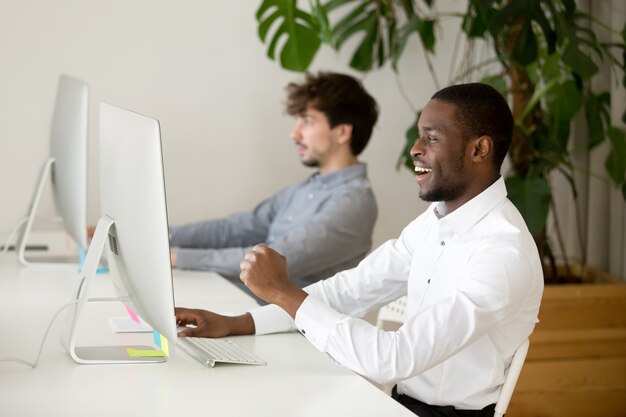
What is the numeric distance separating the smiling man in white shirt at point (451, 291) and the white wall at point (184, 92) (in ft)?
6.10

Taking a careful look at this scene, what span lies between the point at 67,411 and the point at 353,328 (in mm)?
527

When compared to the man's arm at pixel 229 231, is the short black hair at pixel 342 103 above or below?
above

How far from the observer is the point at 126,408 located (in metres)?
1.59

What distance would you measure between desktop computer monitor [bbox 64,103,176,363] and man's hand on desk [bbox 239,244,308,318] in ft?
0.64

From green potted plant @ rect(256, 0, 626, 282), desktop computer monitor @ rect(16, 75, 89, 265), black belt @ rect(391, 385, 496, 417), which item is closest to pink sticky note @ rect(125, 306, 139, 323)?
desktop computer monitor @ rect(16, 75, 89, 265)

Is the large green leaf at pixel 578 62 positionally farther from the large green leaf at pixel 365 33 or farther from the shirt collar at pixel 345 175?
the large green leaf at pixel 365 33

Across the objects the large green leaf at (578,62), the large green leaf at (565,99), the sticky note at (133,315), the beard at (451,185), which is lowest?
the sticky note at (133,315)

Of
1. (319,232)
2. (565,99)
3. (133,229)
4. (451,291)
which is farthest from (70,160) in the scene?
(565,99)

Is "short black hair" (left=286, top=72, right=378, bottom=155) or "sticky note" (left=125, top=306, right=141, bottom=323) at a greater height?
"short black hair" (left=286, top=72, right=378, bottom=155)

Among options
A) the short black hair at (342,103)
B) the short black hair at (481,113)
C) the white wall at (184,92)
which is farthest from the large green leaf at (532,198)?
the short black hair at (481,113)

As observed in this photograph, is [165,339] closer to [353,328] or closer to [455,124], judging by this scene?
[353,328]

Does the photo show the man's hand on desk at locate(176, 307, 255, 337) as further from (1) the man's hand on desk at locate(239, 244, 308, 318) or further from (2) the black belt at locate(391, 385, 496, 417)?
(2) the black belt at locate(391, 385, 496, 417)

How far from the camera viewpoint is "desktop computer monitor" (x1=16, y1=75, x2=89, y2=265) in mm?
2680

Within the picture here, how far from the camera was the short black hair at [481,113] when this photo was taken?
6.41 feet
